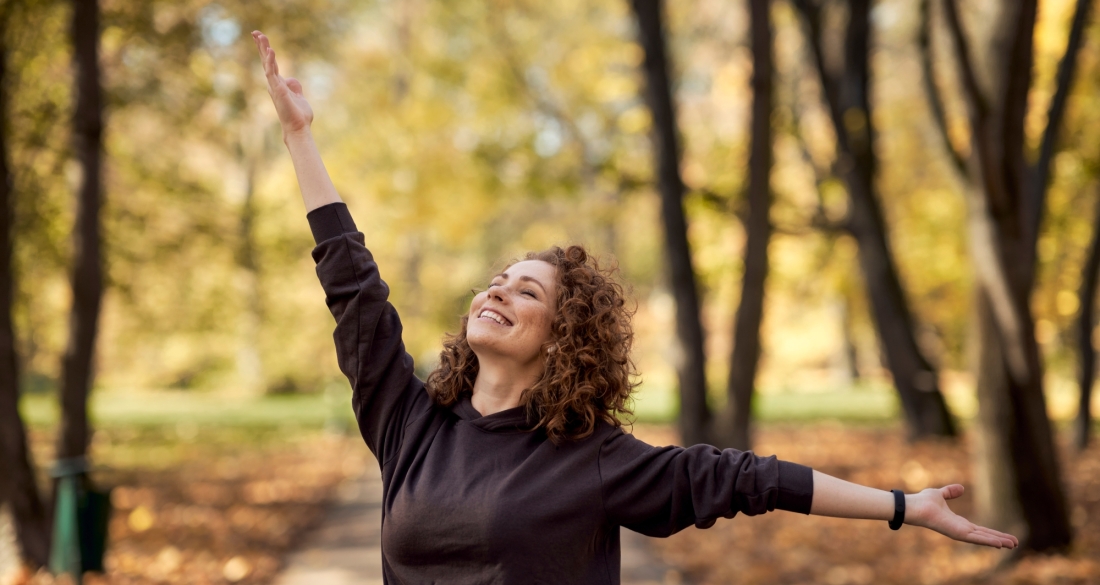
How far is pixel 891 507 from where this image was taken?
2289mm

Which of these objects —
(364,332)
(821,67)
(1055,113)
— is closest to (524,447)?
(364,332)

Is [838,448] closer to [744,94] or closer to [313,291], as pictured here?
[744,94]

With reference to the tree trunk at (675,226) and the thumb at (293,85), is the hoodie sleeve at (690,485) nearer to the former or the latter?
the thumb at (293,85)

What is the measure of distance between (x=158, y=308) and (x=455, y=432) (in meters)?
13.2

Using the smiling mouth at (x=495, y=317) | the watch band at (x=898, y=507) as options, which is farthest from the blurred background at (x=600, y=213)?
the watch band at (x=898, y=507)

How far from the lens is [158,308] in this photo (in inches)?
576

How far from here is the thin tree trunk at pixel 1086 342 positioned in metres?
12.5

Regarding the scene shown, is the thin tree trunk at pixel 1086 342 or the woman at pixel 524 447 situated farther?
the thin tree trunk at pixel 1086 342

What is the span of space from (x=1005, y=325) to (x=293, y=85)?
572 centimetres

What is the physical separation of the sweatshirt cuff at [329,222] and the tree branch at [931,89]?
600cm

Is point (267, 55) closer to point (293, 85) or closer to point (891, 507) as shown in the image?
point (293, 85)

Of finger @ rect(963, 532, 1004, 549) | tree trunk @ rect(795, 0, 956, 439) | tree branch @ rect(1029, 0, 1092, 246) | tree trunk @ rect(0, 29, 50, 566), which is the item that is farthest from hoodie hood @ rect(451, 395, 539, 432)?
tree trunk @ rect(795, 0, 956, 439)

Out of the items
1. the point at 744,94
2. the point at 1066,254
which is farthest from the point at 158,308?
the point at 1066,254

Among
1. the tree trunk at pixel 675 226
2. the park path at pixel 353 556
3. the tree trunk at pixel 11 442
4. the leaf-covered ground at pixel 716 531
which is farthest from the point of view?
the tree trunk at pixel 675 226
